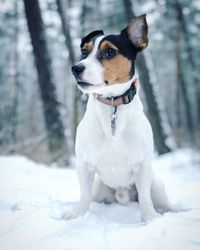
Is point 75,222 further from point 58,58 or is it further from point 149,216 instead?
point 58,58

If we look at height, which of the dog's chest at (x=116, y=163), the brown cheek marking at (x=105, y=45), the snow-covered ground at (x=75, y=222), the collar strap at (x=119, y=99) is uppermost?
the brown cheek marking at (x=105, y=45)

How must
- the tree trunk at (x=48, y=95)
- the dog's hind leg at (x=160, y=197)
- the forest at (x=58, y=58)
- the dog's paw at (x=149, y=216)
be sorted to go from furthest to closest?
the tree trunk at (x=48, y=95)
the forest at (x=58, y=58)
the dog's hind leg at (x=160, y=197)
the dog's paw at (x=149, y=216)

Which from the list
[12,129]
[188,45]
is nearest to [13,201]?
[12,129]

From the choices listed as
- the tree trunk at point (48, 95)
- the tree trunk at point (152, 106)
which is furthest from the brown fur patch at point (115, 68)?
the tree trunk at point (152, 106)

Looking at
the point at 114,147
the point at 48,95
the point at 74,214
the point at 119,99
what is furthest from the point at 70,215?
the point at 48,95

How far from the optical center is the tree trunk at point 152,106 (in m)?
7.29

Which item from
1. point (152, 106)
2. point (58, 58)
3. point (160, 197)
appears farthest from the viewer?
point (58, 58)

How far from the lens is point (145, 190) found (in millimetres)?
2734

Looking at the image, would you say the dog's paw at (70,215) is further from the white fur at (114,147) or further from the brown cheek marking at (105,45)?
the brown cheek marking at (105,45)

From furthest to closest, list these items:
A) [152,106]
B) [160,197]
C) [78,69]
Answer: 1. [152,106]
2. [160,197]
3. [78,69]

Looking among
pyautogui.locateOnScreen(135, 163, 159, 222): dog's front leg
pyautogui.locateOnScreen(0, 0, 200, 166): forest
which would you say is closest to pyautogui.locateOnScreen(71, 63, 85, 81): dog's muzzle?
pyautogui.locateOnScreen(135, 163, 159, 222): dog's front leg

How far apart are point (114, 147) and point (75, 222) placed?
0.57 metres

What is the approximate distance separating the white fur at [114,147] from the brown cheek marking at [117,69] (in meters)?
0.04

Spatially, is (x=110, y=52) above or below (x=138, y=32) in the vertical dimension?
below
